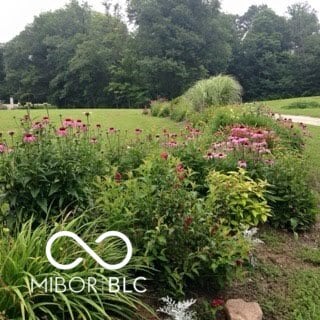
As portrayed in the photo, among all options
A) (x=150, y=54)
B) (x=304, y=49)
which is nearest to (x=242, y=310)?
(x=150, y=54)

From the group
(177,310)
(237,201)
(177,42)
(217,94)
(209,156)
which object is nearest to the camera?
(177,310)

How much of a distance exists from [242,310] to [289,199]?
5.17 feet

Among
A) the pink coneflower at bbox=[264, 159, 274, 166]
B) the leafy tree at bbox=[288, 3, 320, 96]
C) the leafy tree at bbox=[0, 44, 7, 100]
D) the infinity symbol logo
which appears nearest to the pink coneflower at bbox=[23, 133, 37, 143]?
the infinity symbol logo

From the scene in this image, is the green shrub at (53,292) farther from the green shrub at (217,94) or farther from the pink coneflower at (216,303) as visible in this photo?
the green shrub at (217,94)

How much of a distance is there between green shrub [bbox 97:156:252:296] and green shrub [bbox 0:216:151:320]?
15 centimetres

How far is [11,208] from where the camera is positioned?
2.51 metres

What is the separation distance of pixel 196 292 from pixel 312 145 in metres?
5.65

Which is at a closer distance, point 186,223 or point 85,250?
point 85,250

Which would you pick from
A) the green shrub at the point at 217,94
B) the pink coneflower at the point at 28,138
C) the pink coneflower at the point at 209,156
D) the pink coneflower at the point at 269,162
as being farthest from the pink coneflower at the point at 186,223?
the green shrub at the point at 217,94

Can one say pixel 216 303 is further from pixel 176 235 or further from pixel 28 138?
pixel 28 138

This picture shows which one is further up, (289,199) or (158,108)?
(158,108)

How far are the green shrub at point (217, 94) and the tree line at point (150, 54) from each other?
17.2m

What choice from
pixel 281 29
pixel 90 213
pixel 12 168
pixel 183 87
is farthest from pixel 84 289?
pixel 281 29

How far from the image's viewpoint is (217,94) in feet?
35.4
